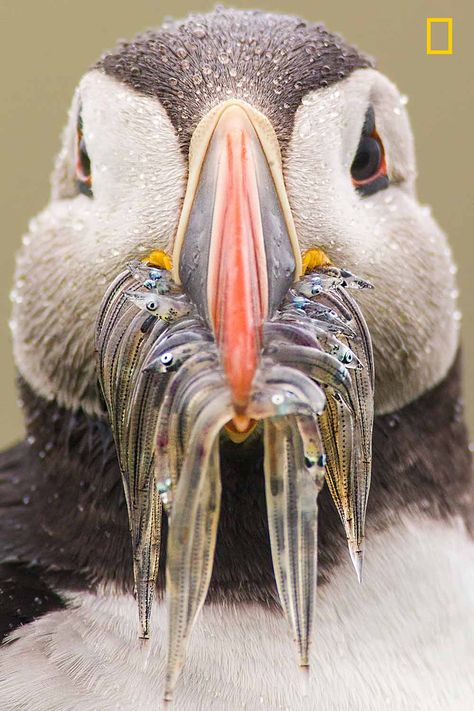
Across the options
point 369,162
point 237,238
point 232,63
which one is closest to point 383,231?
point 369,162

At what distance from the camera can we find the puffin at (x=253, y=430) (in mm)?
3361

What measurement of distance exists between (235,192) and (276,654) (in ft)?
4.12

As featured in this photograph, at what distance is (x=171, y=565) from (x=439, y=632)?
4.05 feet

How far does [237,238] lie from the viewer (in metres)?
2.83

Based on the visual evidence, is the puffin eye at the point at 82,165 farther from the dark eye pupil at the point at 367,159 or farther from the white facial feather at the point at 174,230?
the dark eye pupil at the point at 367,159

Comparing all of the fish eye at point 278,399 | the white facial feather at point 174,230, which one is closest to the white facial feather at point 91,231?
the white facial feather at point 174,230

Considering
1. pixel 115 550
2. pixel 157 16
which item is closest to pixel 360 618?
pixel 115 550

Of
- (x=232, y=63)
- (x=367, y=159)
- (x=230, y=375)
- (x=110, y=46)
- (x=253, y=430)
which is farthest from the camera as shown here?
(x=110, y=46)

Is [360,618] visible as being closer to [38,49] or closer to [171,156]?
[171,156]

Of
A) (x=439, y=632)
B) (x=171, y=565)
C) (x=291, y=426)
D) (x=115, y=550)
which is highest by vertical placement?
(x=291, y=426)

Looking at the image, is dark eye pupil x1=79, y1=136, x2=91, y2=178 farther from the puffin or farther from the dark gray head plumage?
the dark gray head plumage

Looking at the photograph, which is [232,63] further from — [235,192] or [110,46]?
[110,46]

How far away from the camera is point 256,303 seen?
276cm

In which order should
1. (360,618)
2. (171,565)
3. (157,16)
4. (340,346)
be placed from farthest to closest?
(157,16), (360,618), (340,346), (171,565)
